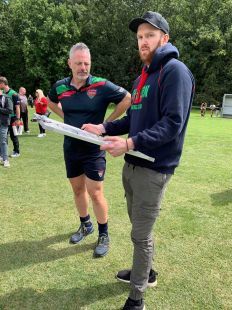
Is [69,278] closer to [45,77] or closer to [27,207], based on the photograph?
[27,207]

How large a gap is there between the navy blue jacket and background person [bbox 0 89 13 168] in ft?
19.0

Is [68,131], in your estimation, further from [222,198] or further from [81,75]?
[222,198]

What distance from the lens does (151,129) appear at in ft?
8.79

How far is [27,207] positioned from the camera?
5664 mm

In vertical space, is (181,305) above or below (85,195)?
below

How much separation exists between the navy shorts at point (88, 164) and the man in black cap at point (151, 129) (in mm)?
882

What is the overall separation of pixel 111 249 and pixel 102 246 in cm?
15

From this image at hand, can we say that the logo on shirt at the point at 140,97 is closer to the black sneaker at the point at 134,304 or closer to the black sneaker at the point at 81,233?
the black sneaker at the point at 134,304

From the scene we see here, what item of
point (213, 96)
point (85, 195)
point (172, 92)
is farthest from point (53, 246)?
point (213, 96)

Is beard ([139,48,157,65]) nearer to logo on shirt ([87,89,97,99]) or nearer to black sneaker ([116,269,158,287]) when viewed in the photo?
logo on shirt ([87,89,97,99])

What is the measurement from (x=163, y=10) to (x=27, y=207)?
1788 inches

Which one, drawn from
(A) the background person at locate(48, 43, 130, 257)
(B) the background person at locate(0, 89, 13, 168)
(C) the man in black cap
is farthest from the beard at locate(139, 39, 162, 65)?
(B) the background person at locate(0, 89, 13, 168)

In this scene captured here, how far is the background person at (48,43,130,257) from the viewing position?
3957 mm

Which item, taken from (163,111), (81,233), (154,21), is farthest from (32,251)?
(154,21)
